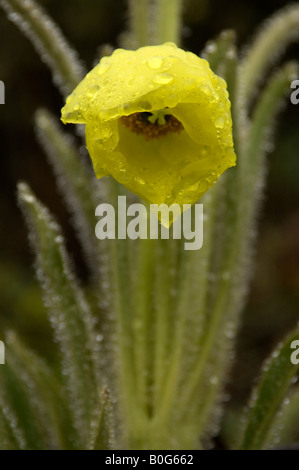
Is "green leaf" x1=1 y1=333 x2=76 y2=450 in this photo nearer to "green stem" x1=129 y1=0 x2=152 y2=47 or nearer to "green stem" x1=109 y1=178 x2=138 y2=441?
"green stem" x1=109 y1=178 x2=138 y2=441

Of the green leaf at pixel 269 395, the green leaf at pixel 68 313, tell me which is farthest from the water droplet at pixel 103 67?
the green leaf at pixel 269 395

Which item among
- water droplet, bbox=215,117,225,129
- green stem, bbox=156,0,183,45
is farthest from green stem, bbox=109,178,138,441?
water droplet, bbox=215,117,225,129

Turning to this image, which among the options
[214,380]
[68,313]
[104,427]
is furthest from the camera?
[214,380]

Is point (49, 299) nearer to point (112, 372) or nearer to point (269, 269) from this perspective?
point (112, 372)

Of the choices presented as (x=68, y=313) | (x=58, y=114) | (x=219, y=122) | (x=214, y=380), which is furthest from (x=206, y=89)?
(x=58, y=114)

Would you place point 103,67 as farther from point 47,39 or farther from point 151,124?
point 47,39
